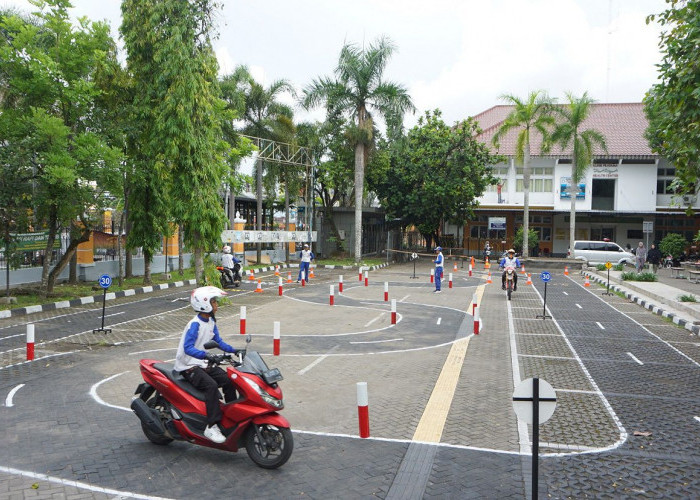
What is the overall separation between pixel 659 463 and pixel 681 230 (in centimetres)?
4770

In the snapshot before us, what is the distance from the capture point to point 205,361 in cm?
663

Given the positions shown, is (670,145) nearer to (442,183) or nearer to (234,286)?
(234,286)

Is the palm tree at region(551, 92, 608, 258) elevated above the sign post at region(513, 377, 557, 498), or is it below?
above

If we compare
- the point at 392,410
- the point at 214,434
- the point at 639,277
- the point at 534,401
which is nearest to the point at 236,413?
the point at 214,434

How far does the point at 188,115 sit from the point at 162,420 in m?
13.3

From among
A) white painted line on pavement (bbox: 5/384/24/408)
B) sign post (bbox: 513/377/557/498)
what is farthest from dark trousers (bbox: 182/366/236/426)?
white painted line on pavement (bbox: 5/384/24/408)

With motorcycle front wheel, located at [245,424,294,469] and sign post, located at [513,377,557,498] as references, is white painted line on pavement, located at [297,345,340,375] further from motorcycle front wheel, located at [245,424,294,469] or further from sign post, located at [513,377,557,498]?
sign post, located at [513,377,557,498]

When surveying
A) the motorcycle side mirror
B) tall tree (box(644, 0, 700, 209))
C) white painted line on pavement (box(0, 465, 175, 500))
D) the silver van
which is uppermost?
tall tree (box(644, 0, 700, 209))

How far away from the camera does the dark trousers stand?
6.39 m

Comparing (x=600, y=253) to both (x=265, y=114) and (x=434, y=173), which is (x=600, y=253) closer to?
(x=434, y=173)

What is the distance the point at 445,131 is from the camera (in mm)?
41750

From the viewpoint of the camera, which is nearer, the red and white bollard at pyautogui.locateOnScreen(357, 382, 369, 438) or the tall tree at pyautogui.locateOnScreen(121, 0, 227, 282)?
the red and white bollard at pyautogui.locateOnScreen(357, 382, 369, 438)

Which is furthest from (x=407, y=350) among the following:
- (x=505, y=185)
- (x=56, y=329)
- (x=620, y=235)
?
(x=620, y=235)

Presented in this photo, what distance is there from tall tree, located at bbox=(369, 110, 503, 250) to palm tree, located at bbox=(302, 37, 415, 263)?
18.2 feet
